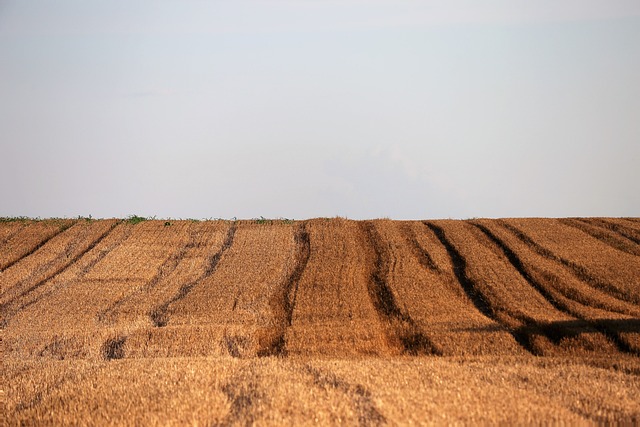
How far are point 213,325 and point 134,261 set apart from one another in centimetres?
1246

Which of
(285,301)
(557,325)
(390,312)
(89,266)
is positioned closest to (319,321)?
(390,312)

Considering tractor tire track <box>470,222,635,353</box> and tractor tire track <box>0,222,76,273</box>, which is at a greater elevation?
tractor tire track <box>0,222,76,273</box>

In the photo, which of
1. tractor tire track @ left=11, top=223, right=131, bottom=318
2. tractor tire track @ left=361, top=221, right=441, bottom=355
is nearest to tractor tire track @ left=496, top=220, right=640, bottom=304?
tractor tire track @ left=361, top=221, right=441, bottom=355

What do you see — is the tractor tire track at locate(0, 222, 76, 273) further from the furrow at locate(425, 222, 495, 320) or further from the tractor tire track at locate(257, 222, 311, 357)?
the furrow at locate(425, 222, 495, 320)

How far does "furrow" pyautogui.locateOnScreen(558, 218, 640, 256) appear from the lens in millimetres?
36831

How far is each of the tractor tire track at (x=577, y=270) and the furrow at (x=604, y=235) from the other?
11.6 feet

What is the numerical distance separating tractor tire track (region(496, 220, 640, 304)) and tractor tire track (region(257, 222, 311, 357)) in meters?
10.5

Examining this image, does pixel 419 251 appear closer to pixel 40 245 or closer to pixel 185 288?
pixel 185 288

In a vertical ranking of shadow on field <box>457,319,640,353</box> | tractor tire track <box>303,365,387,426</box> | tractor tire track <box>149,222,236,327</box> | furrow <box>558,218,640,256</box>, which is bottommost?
tractor tire track <box>303,365,387,426</box>

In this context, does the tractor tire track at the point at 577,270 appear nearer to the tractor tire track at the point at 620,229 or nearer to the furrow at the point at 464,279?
A: the furrow at the point at 464,279

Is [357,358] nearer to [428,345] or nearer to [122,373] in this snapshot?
[428,345]

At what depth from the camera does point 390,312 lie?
2823 cm

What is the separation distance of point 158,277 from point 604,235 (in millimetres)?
21766

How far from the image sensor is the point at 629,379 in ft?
59.0
